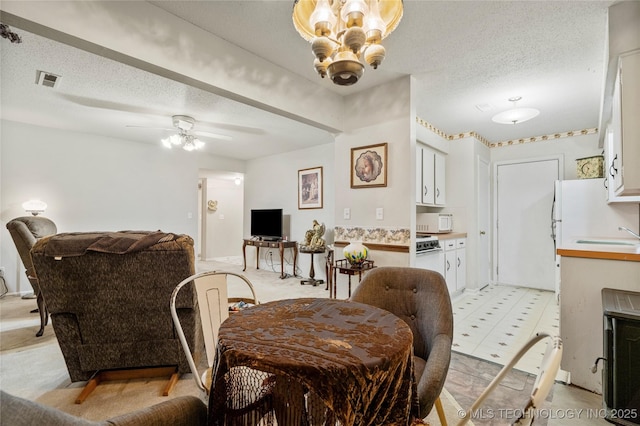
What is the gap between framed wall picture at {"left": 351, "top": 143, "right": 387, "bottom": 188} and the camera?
2924 mm

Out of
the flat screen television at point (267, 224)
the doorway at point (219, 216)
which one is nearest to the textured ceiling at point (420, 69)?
the flat screen television at point (267, 224)

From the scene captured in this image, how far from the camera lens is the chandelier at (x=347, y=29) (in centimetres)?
129

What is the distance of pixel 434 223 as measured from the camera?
13.8 ft

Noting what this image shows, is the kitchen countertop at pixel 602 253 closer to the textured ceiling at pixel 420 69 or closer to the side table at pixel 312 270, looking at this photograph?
the textured ceiling at pixel 420 69

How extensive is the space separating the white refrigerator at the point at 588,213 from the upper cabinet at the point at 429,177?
57.4 inches

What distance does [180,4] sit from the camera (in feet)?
6.18

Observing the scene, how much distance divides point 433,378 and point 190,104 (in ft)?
12.0

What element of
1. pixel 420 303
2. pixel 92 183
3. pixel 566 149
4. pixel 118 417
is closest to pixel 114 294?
pixel 118 417

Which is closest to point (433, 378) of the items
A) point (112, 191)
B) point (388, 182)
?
point (388, 182)

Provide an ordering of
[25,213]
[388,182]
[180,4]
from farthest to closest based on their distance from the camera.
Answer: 1. [25,213]
2. [388,182]
3. [180,4]

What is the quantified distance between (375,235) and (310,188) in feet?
9.02

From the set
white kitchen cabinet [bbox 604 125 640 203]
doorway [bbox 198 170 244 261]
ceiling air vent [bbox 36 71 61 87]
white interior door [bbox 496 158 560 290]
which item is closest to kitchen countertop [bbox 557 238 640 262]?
white kitchen cabinet [bbox 604 125 640 203]

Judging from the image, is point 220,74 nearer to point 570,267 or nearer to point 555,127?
point 570,267

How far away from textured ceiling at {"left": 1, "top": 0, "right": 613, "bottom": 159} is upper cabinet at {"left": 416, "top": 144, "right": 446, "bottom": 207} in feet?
1.46
